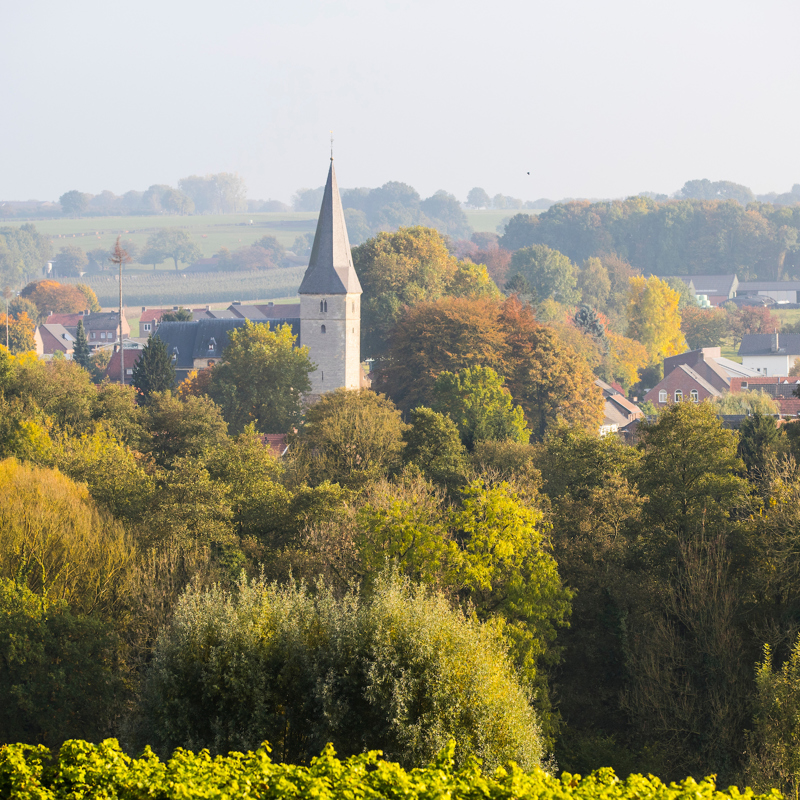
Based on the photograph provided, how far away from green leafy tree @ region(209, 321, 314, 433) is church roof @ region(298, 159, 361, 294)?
3980mm

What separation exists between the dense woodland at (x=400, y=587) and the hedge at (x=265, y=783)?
4.48m

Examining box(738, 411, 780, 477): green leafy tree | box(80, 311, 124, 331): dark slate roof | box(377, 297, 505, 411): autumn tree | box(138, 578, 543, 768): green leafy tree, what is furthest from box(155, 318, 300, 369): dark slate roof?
box(138, 578, 543, 768): green leafy tree

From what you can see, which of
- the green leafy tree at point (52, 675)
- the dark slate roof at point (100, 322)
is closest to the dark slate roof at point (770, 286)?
the dark slate roof at point (100, 322)

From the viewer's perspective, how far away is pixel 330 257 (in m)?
66.1

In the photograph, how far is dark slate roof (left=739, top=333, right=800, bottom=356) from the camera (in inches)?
4345

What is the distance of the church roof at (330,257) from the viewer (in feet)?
215

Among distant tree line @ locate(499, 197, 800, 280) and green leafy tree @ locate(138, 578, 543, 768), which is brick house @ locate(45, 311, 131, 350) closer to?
distant tree line @ locate(499, 197, 800, 280)

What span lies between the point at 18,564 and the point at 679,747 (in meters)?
18.1

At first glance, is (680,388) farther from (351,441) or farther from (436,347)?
(351,441)

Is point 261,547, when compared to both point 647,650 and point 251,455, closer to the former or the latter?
point 251,455

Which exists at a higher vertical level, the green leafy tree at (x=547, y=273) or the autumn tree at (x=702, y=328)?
the green leafy tree at (x=547, y=273)

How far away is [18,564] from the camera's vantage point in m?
32.7

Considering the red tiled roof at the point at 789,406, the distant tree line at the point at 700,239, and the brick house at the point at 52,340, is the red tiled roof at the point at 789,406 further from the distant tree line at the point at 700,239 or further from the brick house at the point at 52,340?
the distant tree line at the point at 700,239

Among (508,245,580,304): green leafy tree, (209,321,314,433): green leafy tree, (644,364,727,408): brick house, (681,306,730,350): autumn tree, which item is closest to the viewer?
(209,321,314,433): green leafy tree
